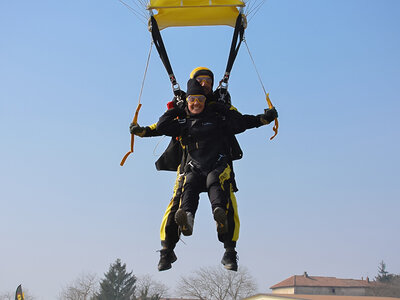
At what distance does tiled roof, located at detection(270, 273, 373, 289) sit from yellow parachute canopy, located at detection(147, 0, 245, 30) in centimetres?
6392

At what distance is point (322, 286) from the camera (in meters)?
67.8

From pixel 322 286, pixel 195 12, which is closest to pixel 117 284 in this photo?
pixel 322 286

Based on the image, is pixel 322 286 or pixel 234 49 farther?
pixel 322 286

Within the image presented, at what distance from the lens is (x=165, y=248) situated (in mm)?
5965

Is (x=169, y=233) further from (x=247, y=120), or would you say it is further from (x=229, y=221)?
(x=247, y=120)

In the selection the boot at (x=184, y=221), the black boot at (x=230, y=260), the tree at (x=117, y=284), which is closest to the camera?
the boot at (x=184, y=221)

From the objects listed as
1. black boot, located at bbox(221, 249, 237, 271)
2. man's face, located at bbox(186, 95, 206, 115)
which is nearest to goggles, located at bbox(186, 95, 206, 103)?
man's face, located at bbox(186, 95, 206, 115)

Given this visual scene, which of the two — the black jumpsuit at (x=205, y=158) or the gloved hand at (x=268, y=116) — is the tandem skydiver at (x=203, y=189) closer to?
the black jumpsuit at (x=205, y=158)

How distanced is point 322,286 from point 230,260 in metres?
65.7

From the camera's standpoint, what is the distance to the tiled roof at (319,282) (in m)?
67.9

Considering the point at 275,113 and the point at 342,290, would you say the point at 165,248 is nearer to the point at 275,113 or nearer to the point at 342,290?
the point at 275,113

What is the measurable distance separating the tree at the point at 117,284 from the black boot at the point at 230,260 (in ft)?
129

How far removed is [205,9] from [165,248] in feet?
9.96

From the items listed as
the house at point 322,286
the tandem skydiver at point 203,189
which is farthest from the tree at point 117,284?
the tandem skydiver at point 203,189
